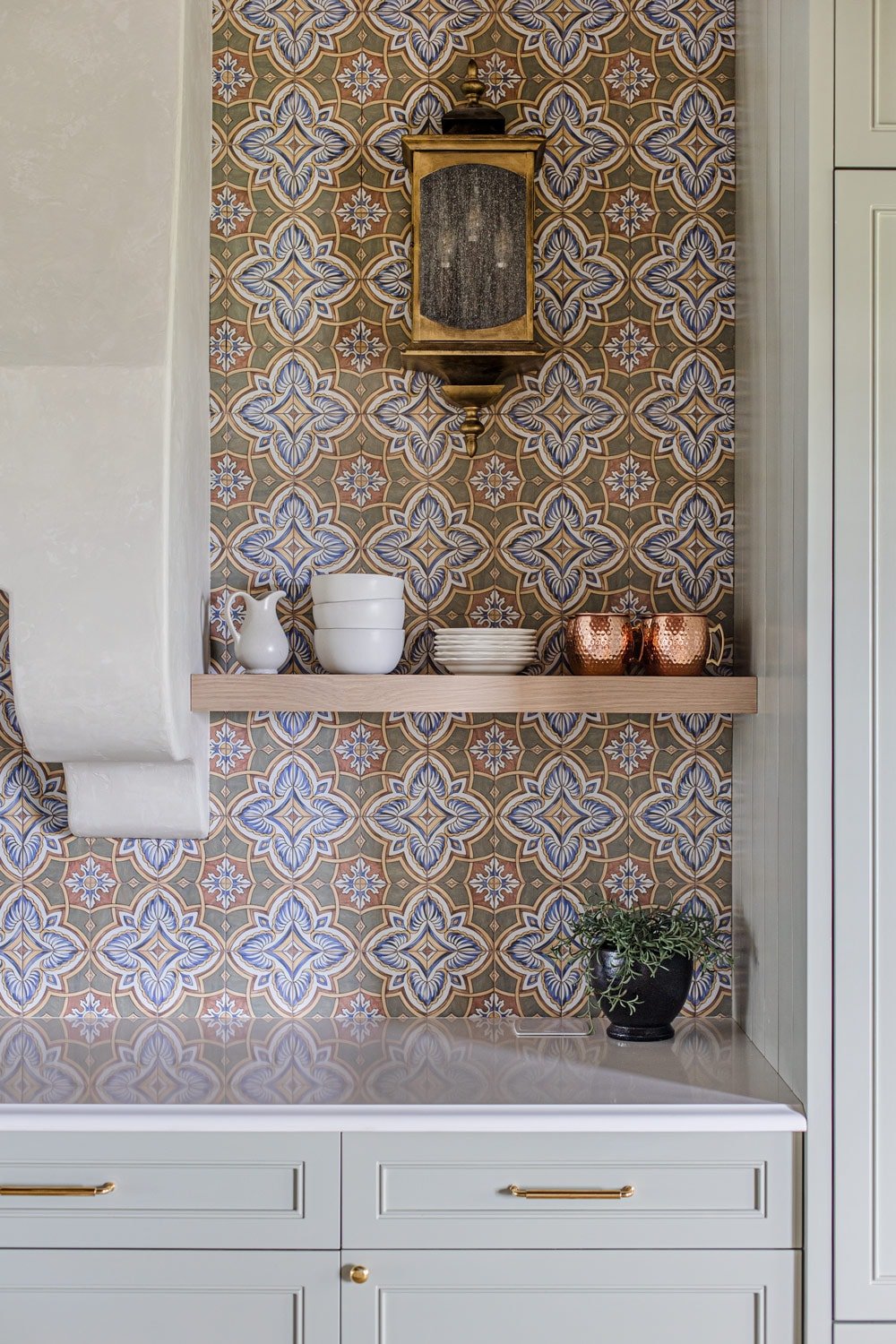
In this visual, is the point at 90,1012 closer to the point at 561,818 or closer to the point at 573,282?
the point at 561,818

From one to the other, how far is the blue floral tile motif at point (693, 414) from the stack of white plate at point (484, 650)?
481 millimetres

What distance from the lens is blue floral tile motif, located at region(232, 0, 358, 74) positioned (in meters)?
2.30

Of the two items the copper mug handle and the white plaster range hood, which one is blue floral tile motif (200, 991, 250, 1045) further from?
the copper mug handle

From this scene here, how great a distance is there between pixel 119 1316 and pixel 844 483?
1588mm

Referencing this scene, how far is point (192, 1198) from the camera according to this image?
1.77 m

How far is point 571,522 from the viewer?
2.30 metres

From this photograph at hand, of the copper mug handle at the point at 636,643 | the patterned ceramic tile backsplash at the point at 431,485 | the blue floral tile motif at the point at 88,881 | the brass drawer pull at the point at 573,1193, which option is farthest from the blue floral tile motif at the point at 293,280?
the brass drawer pull at the point at 573,1193

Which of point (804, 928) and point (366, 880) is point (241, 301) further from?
point (804, 928)

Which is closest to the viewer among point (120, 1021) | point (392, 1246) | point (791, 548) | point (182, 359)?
point (392, 1246)

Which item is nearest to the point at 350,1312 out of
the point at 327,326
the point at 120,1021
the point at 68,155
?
the point at 120,1021

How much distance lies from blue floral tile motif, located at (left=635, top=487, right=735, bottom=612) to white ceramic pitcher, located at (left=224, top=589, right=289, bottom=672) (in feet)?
2.25

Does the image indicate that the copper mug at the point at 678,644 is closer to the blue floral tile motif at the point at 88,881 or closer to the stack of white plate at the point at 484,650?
the stack of white plate at the point at 484,650

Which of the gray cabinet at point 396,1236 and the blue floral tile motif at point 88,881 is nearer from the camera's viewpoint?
the gray cabinet at point 396,1236

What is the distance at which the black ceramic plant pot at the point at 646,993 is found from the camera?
2080 millimetres
